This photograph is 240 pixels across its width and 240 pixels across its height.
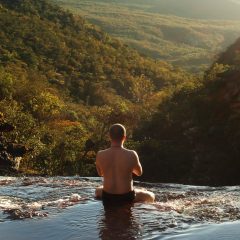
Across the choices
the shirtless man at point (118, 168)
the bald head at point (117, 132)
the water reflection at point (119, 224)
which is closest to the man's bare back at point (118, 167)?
the shirtless man at point (118, 168)

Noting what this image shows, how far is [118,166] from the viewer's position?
8406 millimetres

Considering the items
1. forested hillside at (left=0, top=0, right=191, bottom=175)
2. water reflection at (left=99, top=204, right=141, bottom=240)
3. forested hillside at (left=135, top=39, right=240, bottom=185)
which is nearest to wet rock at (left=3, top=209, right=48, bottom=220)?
water reflection at (left=99, top=204, right=141, bottom=240)

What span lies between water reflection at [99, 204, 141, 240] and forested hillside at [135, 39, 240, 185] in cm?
1628

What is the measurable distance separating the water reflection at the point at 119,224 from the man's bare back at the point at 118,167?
38 cm

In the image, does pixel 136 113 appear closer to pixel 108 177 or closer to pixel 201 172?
pixel 201 172

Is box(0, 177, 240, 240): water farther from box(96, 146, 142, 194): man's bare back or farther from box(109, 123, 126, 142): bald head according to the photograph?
box(109, 123, 126, 142): bald head

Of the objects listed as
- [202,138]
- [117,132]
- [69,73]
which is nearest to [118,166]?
[117,132]

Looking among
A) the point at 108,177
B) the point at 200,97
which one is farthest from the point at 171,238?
the point at 200,97

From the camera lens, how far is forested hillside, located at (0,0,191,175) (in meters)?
53.2

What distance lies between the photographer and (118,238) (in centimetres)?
655

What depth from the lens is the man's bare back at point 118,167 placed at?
8.38 metres

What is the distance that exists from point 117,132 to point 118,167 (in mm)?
730

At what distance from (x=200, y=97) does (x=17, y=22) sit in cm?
6127

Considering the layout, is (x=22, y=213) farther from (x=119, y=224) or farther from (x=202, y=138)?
(x=202, y=138)
